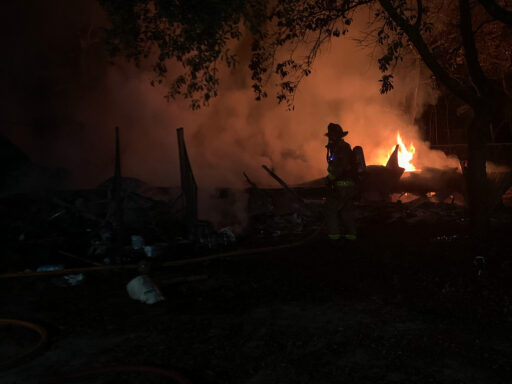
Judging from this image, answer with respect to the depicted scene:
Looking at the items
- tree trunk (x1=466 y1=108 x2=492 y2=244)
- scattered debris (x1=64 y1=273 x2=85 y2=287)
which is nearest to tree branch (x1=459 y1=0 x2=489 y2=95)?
tree trunk (x1=466 y1=108 x2=492 y2=244)

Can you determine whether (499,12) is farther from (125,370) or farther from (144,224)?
(144,224)

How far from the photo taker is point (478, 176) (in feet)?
24.2

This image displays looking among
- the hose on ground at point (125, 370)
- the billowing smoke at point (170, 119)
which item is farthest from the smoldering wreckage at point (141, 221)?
the hose on ground at point (125, 370)

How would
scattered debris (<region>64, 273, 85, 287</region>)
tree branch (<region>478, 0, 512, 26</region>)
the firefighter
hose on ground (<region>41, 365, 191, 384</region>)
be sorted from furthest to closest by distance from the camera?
the firefighter, scattered debris (<region>64, 273, 85, 287</region>), tree branch (<region>478, 0, 512, 26</region>), hose on ground (<region>41, 365, 191, 384</region>)

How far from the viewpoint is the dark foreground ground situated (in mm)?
3621

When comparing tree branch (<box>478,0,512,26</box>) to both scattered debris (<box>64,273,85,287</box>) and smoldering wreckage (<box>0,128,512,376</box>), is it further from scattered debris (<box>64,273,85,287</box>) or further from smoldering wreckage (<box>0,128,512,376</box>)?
scattered debris (<box>64,273,85,287</box>)

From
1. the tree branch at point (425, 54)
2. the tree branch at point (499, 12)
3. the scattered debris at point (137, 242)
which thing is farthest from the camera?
the scattered debris at point (137, 242)

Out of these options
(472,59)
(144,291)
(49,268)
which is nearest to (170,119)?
(49,268)

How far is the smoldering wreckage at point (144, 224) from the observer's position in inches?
285

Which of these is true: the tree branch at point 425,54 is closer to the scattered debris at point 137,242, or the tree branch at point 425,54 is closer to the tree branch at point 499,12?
the tree branch at point 499,12

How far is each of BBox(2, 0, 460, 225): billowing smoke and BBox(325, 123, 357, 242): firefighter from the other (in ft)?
14.8

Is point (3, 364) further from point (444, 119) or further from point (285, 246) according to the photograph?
point (444, 119)

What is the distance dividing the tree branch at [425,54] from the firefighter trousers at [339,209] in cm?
211

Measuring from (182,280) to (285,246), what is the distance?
226 cm
